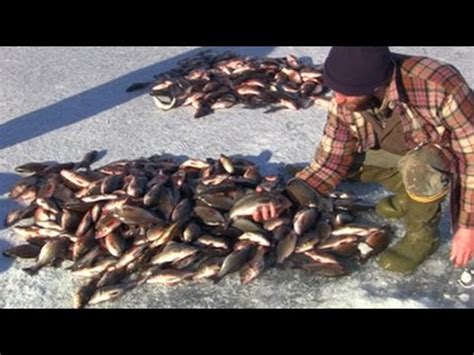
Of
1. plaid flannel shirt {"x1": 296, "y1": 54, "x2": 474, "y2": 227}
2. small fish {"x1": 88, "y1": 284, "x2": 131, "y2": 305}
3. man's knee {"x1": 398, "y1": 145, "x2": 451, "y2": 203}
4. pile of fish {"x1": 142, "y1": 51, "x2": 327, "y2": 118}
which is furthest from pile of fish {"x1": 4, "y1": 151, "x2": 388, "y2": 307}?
pile of fish {"x1": 142, "y1": 51, "x2": 327, "y2": 118}

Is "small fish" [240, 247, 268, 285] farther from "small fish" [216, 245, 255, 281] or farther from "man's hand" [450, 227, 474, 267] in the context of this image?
"man's hand" [450, 227, 474, 267]

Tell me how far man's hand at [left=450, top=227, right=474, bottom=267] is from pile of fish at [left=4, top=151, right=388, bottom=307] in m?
0.49

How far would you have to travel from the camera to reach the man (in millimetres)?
3477

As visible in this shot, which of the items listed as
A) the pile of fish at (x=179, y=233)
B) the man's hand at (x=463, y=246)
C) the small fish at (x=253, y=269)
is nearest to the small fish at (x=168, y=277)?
the pile of fish at (x=179, y=233)

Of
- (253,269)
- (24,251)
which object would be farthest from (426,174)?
(24,251)

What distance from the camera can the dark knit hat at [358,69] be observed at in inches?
134

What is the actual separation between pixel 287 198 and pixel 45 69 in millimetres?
3802

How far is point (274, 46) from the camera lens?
24.5 ft

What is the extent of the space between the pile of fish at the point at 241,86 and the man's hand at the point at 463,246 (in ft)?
8.41

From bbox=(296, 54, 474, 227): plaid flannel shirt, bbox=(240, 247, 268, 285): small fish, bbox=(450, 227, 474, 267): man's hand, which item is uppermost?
bbox=(296, 54, 474, 227): plaid flannel shirt

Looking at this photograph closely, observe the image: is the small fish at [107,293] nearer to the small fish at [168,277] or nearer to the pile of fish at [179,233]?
the pile of fish at [179,233]

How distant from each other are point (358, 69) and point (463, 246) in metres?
1.14
